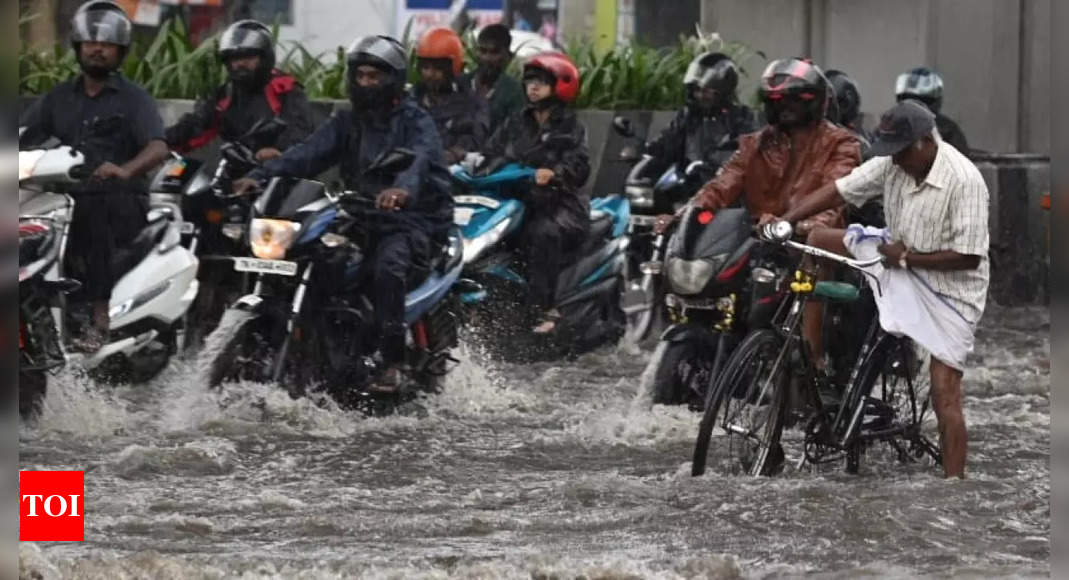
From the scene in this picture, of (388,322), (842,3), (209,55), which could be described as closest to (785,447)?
(388,322)

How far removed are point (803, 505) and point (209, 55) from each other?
820 centimetres

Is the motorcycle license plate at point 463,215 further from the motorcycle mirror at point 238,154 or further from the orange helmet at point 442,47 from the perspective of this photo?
the orange helmet at point 442,47

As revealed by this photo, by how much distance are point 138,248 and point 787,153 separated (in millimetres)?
2996

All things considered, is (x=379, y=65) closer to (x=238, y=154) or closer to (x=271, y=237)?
(x=238, y=154)

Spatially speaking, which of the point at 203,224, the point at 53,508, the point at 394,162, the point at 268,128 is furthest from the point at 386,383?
the point at 53,508

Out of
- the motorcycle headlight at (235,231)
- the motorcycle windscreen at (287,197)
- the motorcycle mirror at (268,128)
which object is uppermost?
the motorcycle mirror at (268,128)

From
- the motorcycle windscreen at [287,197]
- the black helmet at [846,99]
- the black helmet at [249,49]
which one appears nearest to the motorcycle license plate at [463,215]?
the black helmet at [249,49]

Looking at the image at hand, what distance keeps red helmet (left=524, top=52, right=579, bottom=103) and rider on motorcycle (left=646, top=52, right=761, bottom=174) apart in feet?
3.69

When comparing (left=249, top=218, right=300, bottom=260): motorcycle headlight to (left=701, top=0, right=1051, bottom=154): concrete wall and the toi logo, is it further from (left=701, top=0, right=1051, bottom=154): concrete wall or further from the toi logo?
(left=701, top=0, right=1051, bottom=154): concrete wall

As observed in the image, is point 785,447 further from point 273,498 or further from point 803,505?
point 273,498

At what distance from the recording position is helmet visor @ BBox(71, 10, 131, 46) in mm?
10531

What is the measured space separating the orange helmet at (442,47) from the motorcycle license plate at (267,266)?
4989mm

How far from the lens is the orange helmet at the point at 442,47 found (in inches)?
560

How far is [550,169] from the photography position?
12.6m
